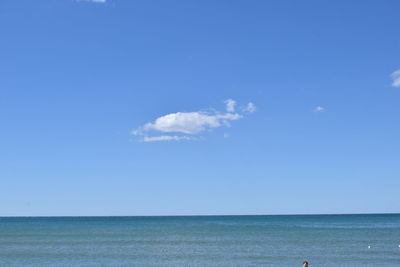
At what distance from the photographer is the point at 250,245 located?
144ft

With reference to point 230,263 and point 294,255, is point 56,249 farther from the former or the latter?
point 294,255

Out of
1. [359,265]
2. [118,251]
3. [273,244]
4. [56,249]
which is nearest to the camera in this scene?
[359,265]

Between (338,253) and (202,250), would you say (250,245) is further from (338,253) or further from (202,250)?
(338,253)

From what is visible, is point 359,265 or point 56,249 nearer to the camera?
point 359,265

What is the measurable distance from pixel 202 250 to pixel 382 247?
15785 mm

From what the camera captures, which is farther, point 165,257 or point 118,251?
point 118,251

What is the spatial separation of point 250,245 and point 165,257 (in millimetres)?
10922

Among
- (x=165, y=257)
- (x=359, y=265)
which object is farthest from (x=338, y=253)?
(x=165, y=257)

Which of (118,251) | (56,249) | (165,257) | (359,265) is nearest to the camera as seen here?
(359,265)

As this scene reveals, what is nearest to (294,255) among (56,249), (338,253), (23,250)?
(338,253)

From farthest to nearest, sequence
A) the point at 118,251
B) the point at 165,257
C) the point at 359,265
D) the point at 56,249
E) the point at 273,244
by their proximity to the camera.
→ the point at 273,244, the point at 56,249, the point at 118,251, the point at 165,257, the point at 359,265

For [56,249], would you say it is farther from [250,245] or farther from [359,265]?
[359,265]

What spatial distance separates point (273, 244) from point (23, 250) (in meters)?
22.9

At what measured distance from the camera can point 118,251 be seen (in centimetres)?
3962
